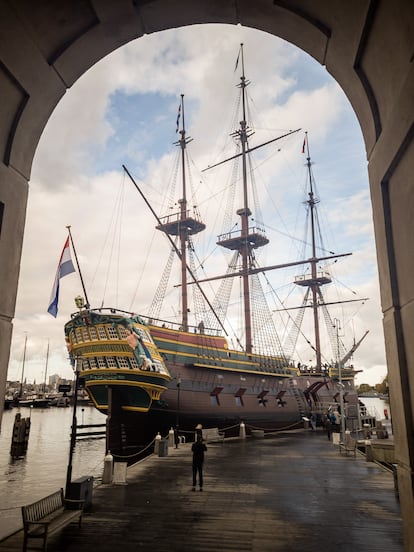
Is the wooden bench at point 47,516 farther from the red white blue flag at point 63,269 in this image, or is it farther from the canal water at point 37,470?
the red white blue flag at point 63,269

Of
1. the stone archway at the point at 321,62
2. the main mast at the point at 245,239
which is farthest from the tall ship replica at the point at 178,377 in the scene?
the stone archway at the point at 321,62

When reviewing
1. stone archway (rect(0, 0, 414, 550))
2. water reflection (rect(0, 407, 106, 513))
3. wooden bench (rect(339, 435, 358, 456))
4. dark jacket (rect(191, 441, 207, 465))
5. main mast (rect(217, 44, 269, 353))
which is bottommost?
water reflection (rect(0, 407, 106, 513))

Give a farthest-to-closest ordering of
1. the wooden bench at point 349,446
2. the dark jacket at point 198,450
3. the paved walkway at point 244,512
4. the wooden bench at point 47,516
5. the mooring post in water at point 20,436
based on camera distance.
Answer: the mooring post in water at point 20,436 < the wooden bench at point 349,446 < the dark jacket at point 198,450 < the paved walkway at point 244,512 < the wooden bench at point 47,516

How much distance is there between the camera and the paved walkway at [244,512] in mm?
7508

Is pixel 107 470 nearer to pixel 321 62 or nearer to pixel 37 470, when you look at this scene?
pixel 321 62

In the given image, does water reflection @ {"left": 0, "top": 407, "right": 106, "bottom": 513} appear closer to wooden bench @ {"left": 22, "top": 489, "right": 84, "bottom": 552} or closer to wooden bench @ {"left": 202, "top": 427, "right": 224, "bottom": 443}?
wooden bench @ {"left": 202, "top": 427, "right": 224, "bottom": 443}

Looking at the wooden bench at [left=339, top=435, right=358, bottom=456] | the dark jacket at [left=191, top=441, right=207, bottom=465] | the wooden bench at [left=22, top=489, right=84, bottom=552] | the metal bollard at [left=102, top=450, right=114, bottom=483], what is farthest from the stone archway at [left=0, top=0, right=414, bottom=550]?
the wooden bench at [left=339, top=435, right=358, bottom=456]

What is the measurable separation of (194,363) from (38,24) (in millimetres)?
24118

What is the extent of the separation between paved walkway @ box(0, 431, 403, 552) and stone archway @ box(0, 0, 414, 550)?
4.58 metres

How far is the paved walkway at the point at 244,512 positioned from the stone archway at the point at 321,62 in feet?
15.0

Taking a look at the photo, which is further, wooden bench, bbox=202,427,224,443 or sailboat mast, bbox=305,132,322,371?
sailboat mast, bbox=305,132,322,371

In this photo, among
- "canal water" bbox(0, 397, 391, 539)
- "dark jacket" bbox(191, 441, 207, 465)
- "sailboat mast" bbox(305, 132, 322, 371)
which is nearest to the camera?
"dark jacket" bbox(191, 441, 207, 465)

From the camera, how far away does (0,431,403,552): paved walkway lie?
7508 mm

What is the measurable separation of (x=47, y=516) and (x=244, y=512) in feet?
13.8
